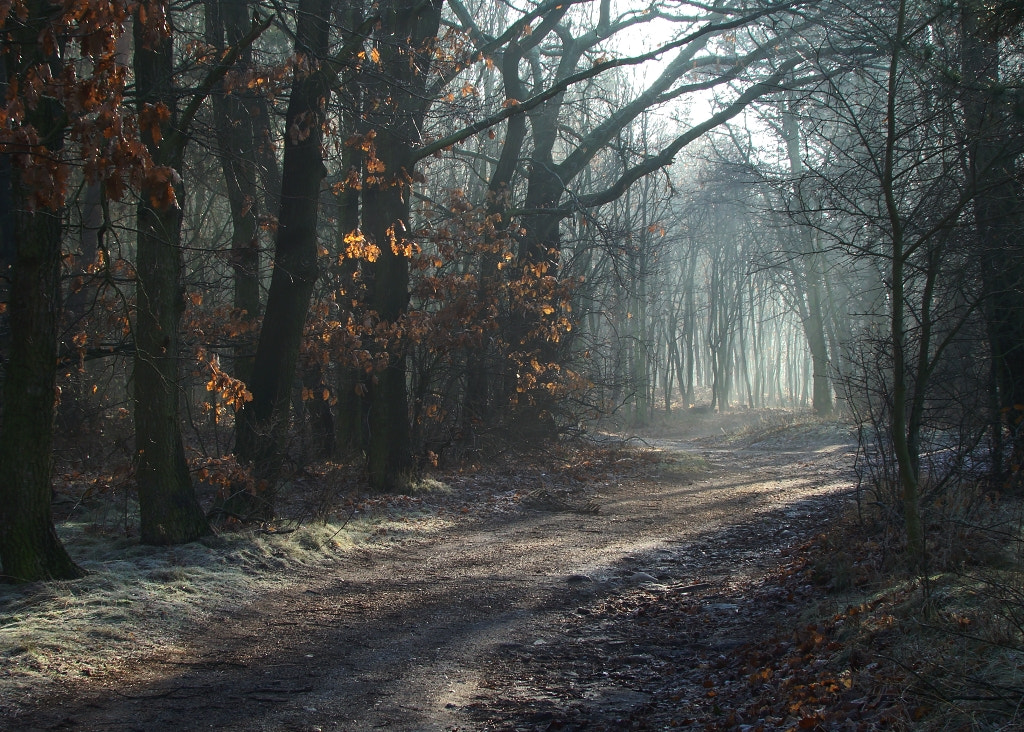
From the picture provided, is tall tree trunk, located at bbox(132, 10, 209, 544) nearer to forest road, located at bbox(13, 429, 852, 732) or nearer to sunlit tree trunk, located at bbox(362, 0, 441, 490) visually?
forest road, located at bbox(13, 429, 852, 732)

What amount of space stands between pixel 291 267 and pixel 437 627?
499cm

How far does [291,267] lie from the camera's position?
957 cm

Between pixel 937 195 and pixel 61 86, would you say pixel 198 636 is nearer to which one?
pixel 61 86

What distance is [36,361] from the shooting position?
634 cm

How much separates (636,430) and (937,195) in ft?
100

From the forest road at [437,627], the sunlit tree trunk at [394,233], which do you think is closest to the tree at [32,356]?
the forest road at [437,627]

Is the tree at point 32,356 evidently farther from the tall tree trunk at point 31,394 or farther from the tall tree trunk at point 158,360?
the tall tree trunk at point 158,360

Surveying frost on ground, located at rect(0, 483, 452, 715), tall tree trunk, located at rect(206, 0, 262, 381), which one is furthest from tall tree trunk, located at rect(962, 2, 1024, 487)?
tall tree trunk, located at rect(206, 0, 262, 381)

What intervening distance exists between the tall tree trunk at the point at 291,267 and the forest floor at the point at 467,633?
155 cm

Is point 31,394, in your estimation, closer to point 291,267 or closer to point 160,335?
point 160,335

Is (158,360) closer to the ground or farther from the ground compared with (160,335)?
closer to the ground

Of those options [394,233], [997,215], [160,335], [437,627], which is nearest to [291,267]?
[160,335]

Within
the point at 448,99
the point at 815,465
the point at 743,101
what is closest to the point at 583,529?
the point at 448,99

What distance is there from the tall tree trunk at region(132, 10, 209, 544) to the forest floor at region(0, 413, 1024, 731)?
0.49 m
